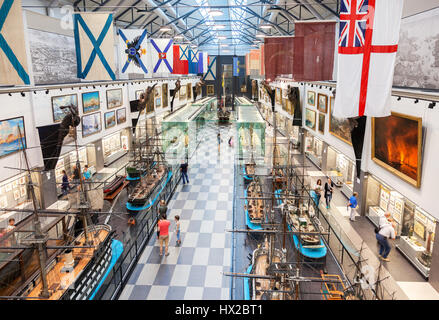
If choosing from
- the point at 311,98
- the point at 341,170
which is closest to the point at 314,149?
the point at 311,98

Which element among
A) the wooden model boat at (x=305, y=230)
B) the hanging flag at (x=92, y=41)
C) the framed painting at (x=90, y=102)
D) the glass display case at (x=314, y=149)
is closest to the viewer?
the hanging flag at (x=92, y=41)

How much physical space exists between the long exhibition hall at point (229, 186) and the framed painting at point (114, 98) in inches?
5.7

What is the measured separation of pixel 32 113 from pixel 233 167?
11.7 meters

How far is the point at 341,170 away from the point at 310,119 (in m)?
4.51

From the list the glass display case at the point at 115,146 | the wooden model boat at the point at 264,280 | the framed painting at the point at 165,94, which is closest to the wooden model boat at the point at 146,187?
the glass display case at the point at 115,146

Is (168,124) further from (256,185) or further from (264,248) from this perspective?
(264,248)

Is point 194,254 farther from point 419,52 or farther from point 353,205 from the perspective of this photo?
point 419,52

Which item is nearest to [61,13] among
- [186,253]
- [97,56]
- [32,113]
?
[32,113]

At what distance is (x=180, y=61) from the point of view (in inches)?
902

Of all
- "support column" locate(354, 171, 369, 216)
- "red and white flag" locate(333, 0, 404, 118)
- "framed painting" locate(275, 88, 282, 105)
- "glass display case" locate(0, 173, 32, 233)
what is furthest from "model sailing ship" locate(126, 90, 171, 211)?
"framed painting" locate(275, 88, 282, 105)

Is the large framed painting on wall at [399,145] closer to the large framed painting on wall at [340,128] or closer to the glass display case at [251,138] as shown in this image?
the large framed painting on wall at [340,128]

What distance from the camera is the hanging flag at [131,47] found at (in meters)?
13.6
